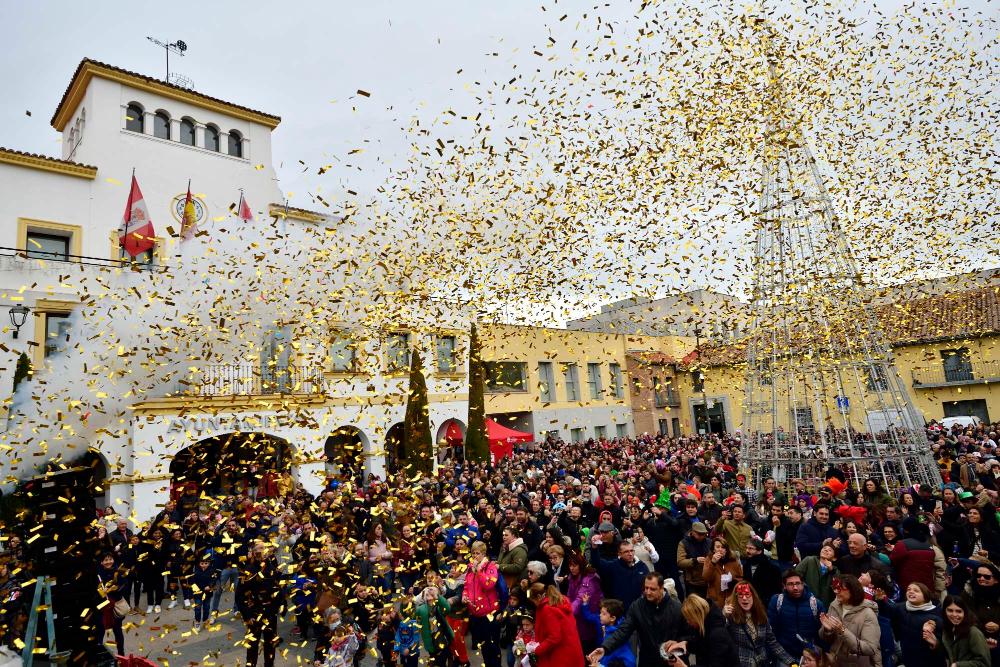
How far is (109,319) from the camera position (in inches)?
242

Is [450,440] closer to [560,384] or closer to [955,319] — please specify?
[560,384]

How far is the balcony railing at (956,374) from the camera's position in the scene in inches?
1115

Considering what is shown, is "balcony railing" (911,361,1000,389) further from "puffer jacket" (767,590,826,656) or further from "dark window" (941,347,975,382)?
"puffer jacket" (767,590,826,656)

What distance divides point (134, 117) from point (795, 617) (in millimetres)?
23514

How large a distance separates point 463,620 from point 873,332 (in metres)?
10.4

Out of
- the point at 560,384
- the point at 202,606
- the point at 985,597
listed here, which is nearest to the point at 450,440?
the point at 560,384

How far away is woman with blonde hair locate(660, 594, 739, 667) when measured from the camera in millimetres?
4988

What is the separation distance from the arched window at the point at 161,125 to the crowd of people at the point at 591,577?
15.3 m

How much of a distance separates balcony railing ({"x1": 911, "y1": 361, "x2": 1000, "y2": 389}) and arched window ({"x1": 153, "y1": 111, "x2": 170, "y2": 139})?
36006 mm

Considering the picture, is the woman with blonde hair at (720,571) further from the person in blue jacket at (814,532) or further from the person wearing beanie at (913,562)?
the person wearing beanie at (913,562)

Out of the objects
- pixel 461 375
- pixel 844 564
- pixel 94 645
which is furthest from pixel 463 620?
pixel 461 375

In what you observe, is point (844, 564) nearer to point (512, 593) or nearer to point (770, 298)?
point (512, 593)

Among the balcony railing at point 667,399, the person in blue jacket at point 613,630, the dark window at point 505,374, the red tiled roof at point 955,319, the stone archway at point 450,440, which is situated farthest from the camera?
the balcony railing at point 667,399

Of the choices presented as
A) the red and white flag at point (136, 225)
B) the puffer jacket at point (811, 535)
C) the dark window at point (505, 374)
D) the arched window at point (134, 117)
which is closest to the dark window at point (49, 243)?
the red and white flag at point (136, 225)
